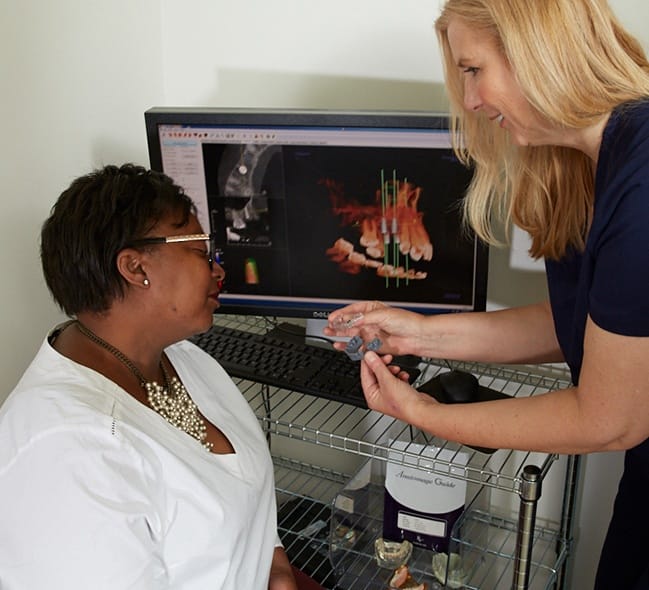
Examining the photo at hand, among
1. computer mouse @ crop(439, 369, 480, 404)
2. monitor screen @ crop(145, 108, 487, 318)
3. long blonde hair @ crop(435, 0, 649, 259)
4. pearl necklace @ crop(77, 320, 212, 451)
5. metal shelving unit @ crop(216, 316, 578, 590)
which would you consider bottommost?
metal shelving unit @ crop(216, 316, 578, 590)

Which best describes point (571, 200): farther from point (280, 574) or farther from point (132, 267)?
point (280, 574)

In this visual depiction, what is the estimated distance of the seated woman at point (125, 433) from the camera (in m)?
1.13

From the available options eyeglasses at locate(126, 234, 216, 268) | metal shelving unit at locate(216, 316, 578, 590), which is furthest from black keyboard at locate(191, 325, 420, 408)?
eyeglasses at locate(126, 234, 216, 268)

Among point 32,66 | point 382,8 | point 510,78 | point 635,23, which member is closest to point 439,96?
point 382,8

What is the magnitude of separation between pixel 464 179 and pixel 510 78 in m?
0.49

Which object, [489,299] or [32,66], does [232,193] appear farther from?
[489,299]

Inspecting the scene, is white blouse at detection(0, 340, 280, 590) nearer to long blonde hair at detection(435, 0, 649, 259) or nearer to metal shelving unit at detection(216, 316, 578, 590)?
metal shelving unit at detection(216, 316, 578, 590)

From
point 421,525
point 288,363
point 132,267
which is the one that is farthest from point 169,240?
point 421,525

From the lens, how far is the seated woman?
1127 mm

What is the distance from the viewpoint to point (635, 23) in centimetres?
161

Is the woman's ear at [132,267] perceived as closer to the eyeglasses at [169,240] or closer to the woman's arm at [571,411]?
the eyeglasses at [169,240]

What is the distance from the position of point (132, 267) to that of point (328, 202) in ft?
1.71

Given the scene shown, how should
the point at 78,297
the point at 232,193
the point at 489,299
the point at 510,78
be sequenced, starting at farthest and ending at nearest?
the point at 489,299 < the point at 232,193 < the point at 78,297 < the point at 510,78

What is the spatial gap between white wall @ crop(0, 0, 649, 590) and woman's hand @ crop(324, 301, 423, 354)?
1.19 ft
